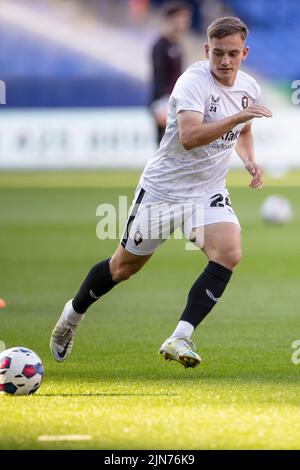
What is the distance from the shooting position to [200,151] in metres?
7.20

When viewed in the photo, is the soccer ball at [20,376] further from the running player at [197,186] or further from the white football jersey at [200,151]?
the white football jersey at [200,151]

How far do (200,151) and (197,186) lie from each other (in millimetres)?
227

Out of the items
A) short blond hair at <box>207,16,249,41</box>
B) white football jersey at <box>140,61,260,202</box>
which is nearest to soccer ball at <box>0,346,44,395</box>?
white football jersey at <box>140,61,260,202</box>

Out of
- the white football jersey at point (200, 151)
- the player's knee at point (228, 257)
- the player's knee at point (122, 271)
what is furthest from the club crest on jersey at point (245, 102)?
the player's knee at point (122, 271)

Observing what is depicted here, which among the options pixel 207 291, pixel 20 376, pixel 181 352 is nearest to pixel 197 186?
pixel 207 291

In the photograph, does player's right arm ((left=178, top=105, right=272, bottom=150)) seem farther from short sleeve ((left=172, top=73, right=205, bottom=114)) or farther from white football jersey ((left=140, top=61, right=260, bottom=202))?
white football jersey ((left=140, top=61, right=260, bottom=202))

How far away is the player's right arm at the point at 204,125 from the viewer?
6.54m

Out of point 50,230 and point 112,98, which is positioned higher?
point 112,98

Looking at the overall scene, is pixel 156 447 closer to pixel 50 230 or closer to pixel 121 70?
pixel 50 230

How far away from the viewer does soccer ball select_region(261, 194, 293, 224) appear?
17516 millimetres

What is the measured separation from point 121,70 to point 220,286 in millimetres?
28188

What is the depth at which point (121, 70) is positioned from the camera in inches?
1364

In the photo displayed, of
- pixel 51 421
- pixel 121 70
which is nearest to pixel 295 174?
pixel 121 70
